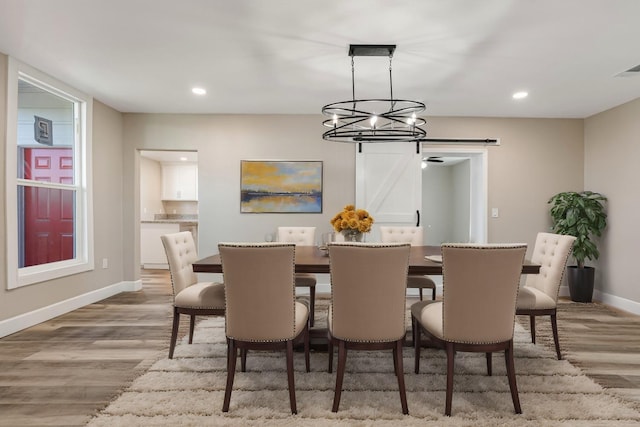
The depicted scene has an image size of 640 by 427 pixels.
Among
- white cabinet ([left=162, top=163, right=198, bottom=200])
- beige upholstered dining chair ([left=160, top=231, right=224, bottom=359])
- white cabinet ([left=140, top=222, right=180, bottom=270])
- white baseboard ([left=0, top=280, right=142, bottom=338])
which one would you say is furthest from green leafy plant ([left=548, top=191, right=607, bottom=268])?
white cabinet ([left=162, top=163, right=198, bottom=200])

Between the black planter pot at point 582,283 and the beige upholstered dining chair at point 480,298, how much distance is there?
3.33 meters

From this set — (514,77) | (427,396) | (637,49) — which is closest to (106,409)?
(427,396)

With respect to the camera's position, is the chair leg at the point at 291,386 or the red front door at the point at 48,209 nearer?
the chair leg at the point at 291,386

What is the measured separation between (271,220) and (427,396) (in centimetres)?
334

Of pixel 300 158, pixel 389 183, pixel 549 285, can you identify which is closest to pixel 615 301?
pixel 549 285

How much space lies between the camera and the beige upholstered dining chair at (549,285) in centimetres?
269

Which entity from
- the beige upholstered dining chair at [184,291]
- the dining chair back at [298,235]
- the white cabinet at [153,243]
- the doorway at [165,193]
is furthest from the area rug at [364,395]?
the doorway at [165,193]

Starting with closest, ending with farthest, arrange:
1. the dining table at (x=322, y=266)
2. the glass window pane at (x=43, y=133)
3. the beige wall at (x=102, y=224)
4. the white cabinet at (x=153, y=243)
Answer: the dining table at (x=322, y=266) < the glass window pane at (x=43, y=133) < the beige wall at (x=102, y=224) < the white cabinet at (x=153, y=243)

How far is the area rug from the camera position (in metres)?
1.97

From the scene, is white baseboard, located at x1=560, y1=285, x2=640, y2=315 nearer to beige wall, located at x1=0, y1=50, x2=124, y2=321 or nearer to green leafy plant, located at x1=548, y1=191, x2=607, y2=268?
green leafy plant, located at x1=548, y1=191, x2=607, y2=268

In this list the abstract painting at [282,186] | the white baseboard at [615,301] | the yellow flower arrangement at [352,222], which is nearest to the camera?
the yellow flower arrangement at [352,222]

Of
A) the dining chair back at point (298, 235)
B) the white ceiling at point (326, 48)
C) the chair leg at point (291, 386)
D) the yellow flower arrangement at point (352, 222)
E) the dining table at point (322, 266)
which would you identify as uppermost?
the white ceiling at point (326, 48)

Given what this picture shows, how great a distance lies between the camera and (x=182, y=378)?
244cm

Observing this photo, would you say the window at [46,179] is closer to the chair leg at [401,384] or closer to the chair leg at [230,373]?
the chair leg at [230,373]
